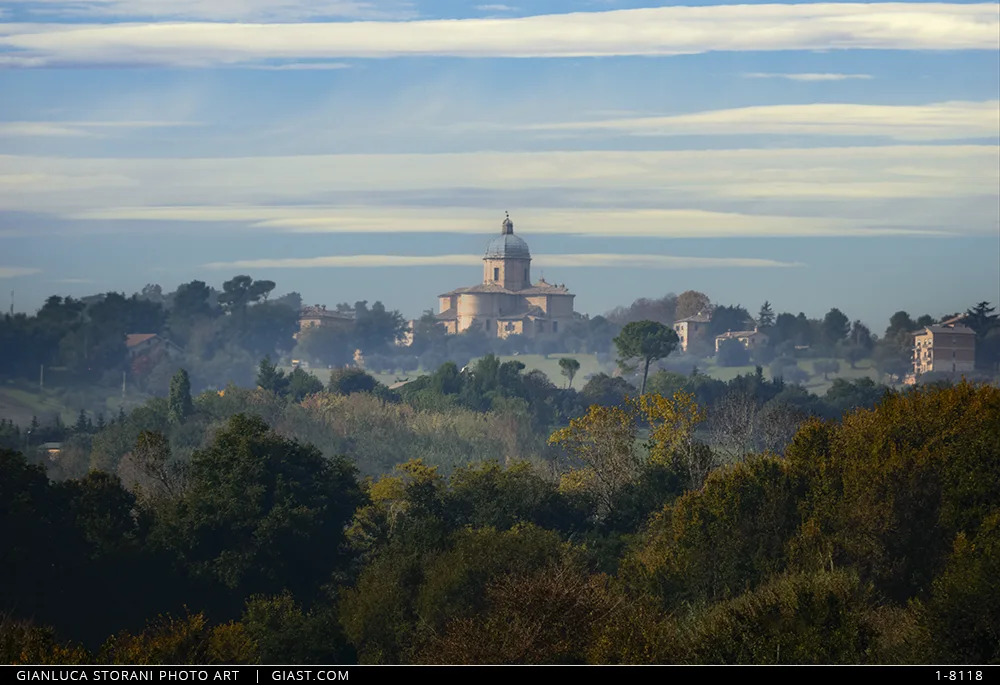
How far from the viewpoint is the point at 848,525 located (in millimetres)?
34656

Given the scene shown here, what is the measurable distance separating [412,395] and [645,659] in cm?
7349

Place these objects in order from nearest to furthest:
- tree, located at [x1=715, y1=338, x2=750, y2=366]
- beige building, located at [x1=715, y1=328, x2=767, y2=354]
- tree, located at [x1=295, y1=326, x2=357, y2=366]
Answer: tree, located at [x1=715, y1=338, x2=750, y2=366] < beige building, located at [x1=715, y1=328, x2=767, y2=354] < tree, located at [x1=295, y1=326, x2=357, y2=366]

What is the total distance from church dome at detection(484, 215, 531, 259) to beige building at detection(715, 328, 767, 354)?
2857cm

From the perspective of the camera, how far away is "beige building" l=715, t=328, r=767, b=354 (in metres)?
154

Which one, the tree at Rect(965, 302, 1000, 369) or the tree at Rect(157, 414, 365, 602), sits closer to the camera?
the tree at Rect(157, 414, 365, 602)

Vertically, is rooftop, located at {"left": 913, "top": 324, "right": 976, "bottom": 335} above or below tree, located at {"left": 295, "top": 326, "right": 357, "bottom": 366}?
above

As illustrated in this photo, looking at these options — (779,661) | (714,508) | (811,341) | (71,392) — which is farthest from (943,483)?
(811,341)

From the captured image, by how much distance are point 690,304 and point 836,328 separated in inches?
1030

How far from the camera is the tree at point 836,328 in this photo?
148 metres

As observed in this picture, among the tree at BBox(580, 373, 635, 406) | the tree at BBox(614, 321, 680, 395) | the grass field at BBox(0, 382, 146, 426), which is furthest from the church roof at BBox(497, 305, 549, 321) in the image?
the tree at BBox(580, 373, 635, 406)

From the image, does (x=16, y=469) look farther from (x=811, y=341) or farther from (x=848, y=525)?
(x=811, y=341)

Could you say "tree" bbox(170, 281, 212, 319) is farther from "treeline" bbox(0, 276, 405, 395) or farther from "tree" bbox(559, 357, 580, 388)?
"tree" bbox(559, 357, 580, 388)

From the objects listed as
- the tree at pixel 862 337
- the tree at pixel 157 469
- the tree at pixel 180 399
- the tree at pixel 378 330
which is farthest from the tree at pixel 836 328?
the tree at pixel 157 469

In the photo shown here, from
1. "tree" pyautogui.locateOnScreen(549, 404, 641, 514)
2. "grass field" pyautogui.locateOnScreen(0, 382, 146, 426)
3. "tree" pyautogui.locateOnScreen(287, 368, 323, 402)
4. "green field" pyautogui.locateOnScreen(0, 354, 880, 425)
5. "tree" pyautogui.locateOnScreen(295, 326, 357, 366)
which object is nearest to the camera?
"tree" pyautogui.locateOnScreen(549, 404, 641, 514)
